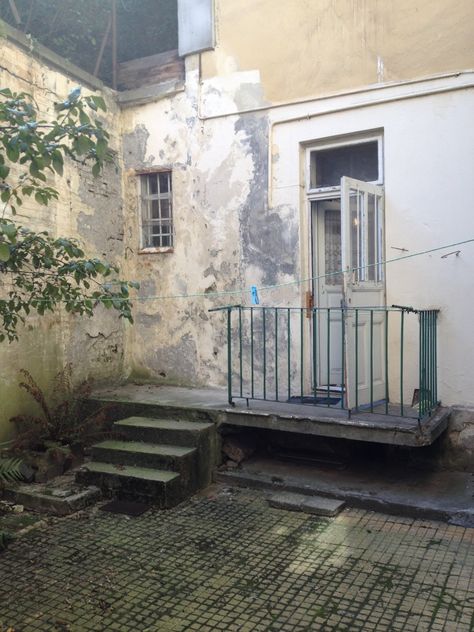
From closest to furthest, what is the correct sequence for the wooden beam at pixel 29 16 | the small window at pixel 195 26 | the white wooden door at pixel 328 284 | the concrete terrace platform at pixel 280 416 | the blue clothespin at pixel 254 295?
the concrete terrace platform at pixel 280 416, the white wooden door at pixel 328 284, the blue clothespin at pixel 254 295, the small window at pixel 195 26, the wooden beam at pixel 29 16

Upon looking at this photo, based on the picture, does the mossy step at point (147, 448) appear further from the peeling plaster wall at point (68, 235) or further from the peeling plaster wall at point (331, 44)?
the peeling plaster wall at point (331, 44)

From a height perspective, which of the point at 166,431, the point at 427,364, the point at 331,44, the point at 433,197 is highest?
the point at 331,44

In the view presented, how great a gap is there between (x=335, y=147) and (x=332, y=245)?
1012 mm

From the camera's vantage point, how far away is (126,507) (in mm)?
4656

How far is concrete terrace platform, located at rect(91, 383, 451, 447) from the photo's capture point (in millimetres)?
4484

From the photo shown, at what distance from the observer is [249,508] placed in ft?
15.3

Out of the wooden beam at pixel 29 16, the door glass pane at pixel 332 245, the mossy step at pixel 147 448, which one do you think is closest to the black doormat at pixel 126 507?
the mossy step at pixel 147 448

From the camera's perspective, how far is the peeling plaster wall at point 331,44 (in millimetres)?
5156

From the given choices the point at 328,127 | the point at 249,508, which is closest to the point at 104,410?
the point at 249,508

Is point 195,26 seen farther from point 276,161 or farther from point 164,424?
point 164,424

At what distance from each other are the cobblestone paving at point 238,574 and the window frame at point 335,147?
3.10 metres

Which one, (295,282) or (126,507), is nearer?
(126,507)

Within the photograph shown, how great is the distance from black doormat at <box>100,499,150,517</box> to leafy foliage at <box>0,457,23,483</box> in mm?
883

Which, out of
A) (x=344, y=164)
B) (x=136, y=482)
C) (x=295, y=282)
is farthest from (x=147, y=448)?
(x=344, y=164)
